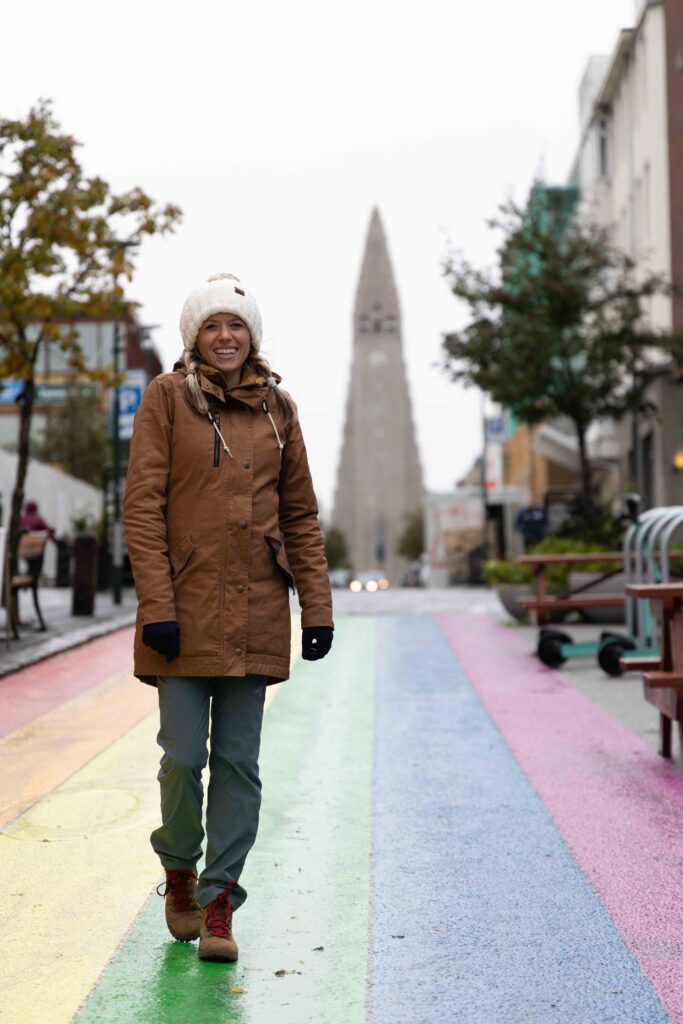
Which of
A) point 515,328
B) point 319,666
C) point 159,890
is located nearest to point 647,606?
point 319,666

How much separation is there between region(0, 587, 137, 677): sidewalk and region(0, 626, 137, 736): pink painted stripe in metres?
0.12

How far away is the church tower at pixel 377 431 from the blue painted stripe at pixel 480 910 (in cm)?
17540

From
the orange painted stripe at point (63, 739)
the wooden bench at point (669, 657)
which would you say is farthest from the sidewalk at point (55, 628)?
the wooden bench at point (669, 657)

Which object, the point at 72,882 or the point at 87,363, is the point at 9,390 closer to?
the point at 72,882

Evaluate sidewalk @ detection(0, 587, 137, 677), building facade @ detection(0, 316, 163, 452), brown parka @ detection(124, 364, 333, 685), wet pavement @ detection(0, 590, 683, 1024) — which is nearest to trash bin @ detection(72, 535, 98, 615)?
sidewalk @ detection(0, 587, 137, 677)

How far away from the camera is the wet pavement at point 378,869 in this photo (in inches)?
155

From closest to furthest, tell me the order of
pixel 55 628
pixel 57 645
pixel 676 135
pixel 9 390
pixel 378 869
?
pixel 378 869, pixel 57 645, pixel 55 628, pixel 9 390, pixel 676 135

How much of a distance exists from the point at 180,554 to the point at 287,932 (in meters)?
1.30

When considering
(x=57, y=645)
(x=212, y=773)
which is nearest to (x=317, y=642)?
(x=212, y=773)

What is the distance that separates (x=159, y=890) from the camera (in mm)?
4801

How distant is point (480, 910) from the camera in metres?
4.80

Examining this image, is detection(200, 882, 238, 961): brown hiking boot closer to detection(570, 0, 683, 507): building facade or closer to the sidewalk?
the sidewalk

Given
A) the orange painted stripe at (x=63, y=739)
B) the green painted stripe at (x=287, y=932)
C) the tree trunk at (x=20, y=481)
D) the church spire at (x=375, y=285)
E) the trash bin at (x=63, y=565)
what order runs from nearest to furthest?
the green painted stripe at (x=287, y=932) → the orange painted stripe at (x=63, y=739) → the tree trunk at (x=20, y=481) → the trash bin at (x=63, y=565) → the church spire at (x=375, y=285)

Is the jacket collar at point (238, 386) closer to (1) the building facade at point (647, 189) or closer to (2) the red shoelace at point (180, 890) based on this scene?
(2) the red shoelace at point (180, 890)
